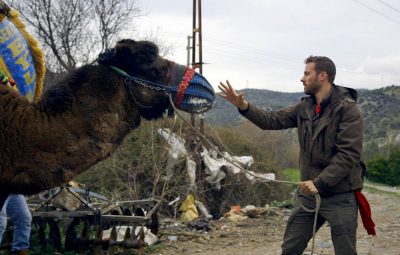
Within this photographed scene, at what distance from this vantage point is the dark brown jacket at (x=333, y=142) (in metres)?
5.07

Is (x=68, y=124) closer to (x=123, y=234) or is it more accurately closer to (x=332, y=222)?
(x=332, y=222)

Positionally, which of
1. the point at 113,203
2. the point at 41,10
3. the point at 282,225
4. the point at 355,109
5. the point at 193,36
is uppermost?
the point at 41,10

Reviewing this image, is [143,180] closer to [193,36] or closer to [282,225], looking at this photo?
[282,225]

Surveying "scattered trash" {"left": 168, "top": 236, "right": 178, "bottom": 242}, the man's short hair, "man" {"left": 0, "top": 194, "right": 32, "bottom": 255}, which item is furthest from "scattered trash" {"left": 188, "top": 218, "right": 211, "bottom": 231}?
the man's short hair

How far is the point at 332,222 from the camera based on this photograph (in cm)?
520

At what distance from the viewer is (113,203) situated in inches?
343

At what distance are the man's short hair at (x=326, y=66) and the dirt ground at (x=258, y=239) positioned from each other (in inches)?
163

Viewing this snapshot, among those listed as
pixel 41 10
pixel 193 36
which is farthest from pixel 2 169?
pixel 41 10

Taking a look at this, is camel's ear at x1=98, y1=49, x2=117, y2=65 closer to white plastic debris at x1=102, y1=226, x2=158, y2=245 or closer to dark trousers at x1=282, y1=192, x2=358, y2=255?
dark trousers at x1=282, y1=192, x2=358, y2=255

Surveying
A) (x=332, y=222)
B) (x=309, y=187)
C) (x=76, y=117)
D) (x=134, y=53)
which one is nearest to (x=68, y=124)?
(x=76, y=117)

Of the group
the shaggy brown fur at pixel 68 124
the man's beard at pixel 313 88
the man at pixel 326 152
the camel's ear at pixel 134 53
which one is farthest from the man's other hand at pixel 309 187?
the camel's ear at pixel 134 53

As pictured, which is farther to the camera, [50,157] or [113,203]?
[113,203]

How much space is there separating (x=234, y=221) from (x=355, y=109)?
758 cm

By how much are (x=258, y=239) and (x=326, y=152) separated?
555cm
